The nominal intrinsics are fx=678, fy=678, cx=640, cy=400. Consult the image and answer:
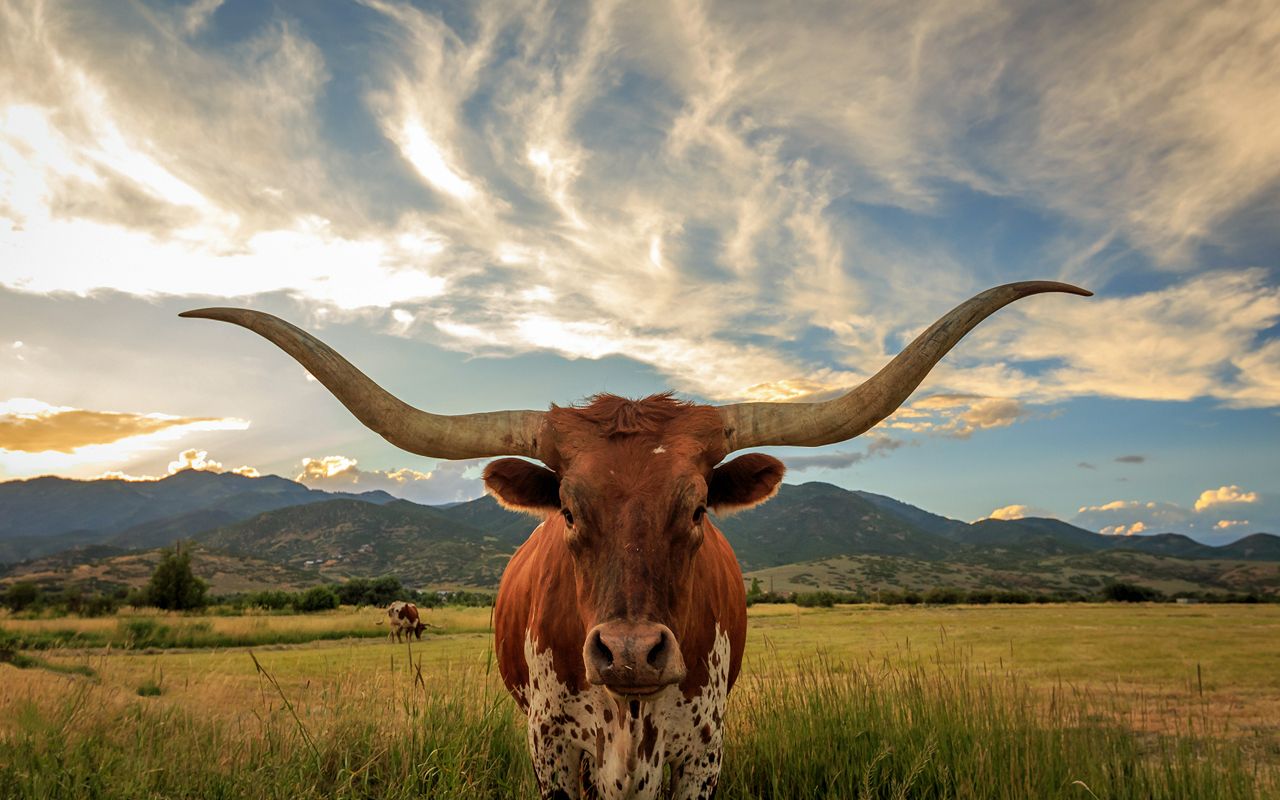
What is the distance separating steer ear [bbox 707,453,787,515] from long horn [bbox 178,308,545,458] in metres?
1.06

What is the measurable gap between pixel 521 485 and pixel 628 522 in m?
0.95

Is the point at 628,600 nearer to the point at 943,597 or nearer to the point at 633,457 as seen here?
the point at 633,457

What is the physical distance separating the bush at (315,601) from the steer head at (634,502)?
47.3 meters

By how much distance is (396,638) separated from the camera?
2730cm

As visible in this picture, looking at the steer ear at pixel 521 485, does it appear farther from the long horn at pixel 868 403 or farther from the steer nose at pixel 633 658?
the steer nose at pixel 633 658

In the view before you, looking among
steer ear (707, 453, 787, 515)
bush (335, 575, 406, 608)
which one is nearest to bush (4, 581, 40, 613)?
bush (335, 575, 406, 608)

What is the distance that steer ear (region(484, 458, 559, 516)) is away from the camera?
388 cm

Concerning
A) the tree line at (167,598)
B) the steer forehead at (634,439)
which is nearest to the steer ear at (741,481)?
the steer forehead at (634,439)

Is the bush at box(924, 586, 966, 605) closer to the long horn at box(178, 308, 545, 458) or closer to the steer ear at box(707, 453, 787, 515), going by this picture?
the steer ear at box(707, 453, 787, 515)

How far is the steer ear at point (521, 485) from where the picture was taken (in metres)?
3.88

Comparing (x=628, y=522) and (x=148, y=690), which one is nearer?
A: (x=628, y=522)

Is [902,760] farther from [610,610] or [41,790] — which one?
[41,790]

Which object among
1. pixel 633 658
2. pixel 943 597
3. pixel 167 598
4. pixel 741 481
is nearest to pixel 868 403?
pixel 741 481

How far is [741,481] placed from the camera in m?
3.94
